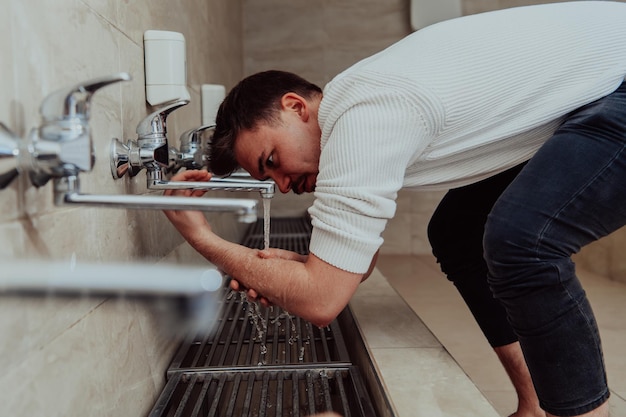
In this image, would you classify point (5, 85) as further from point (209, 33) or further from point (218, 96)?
point (209, 33)

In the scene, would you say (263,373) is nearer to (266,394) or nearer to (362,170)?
(266,394)

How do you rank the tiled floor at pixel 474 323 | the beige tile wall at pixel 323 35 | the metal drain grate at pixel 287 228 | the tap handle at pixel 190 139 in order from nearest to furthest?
the tap handle at pixel 190 139
the tiled floor at pixel 474 323
the metal drain grate at pixel 287 228
the beige tile wall at pixel 323 35

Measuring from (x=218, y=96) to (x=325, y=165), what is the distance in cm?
106

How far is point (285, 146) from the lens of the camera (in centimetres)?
107

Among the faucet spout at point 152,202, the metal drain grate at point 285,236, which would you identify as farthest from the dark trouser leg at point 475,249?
the faucet spout at point 152,202

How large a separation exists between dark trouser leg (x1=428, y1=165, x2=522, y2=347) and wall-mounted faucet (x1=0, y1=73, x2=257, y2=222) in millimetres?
862

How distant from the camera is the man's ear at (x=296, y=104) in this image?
1080mm

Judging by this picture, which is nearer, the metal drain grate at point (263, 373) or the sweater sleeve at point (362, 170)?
the sweater sleeve at point (362, 170)

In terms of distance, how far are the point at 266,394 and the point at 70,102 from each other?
60 cm

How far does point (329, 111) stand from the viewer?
0.96m

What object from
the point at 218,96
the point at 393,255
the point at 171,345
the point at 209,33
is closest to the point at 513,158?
the point at 171,345

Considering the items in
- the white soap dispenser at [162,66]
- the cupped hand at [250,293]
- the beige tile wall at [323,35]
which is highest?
the beige tile wall at [323,35]

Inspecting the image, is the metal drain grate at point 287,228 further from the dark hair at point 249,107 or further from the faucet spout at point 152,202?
the faucet spout at point 152,202

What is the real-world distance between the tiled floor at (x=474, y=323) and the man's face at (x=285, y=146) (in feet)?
2.86
